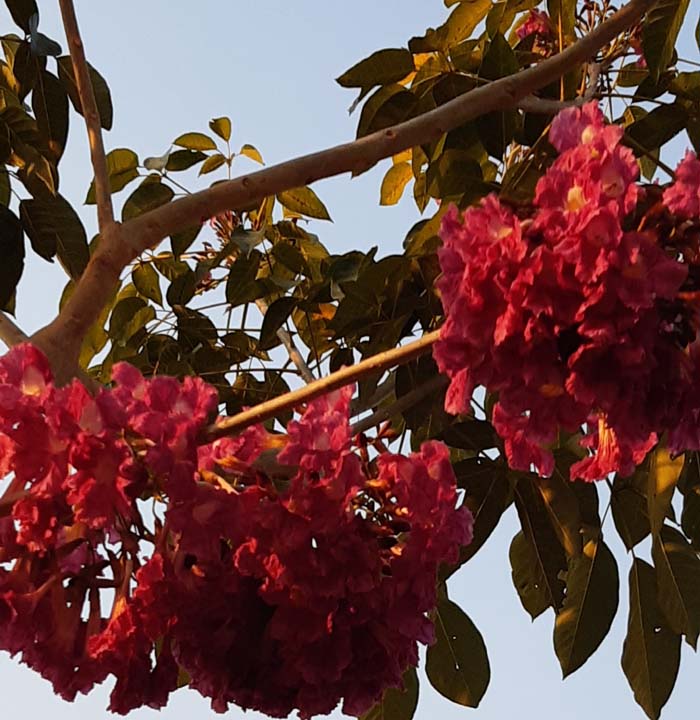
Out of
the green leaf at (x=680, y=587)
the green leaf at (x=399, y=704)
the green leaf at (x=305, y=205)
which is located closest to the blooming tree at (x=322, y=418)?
the green leaf at (x=680, y=587)

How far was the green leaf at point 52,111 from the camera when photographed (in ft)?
5.15

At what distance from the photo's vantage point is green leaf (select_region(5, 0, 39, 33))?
1.60 m

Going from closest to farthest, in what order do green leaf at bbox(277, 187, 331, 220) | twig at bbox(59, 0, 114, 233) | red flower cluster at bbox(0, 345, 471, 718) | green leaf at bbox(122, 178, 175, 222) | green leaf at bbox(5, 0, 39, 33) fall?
red flower cluster at bbox(0, 345, 471, 718) < twig at bbox(59, 0, 114, 233) < green leaf at bbox(5, 0, 39, 33) < green leaf at bbox(122, 178, 175, 222) < green leaf at bbox(277, 187, 331, 220)

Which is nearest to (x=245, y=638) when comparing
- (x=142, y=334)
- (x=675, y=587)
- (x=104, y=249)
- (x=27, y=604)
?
(x=27, y=604)

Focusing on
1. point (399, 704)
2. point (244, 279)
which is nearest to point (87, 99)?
point (244, 279)

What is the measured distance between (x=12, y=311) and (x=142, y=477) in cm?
77

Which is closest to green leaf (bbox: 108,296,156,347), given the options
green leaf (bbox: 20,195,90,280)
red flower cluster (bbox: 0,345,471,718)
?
green leaf (bbox: 20,195,90,280)

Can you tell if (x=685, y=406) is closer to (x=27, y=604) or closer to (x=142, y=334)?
(x=27, y=604)

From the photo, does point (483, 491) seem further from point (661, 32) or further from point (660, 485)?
point (661, 32)

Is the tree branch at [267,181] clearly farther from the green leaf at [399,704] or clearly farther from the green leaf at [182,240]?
the green leaf at [399,704]

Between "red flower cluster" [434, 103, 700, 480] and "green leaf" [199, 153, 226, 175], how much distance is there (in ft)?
5.46

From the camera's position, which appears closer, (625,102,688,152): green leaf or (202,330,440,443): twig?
(202,330,440,443): twig

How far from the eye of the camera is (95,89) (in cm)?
163

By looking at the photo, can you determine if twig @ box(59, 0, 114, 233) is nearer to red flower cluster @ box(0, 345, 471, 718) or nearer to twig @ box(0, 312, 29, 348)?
twig @ box(0, 312, 29, 348)
